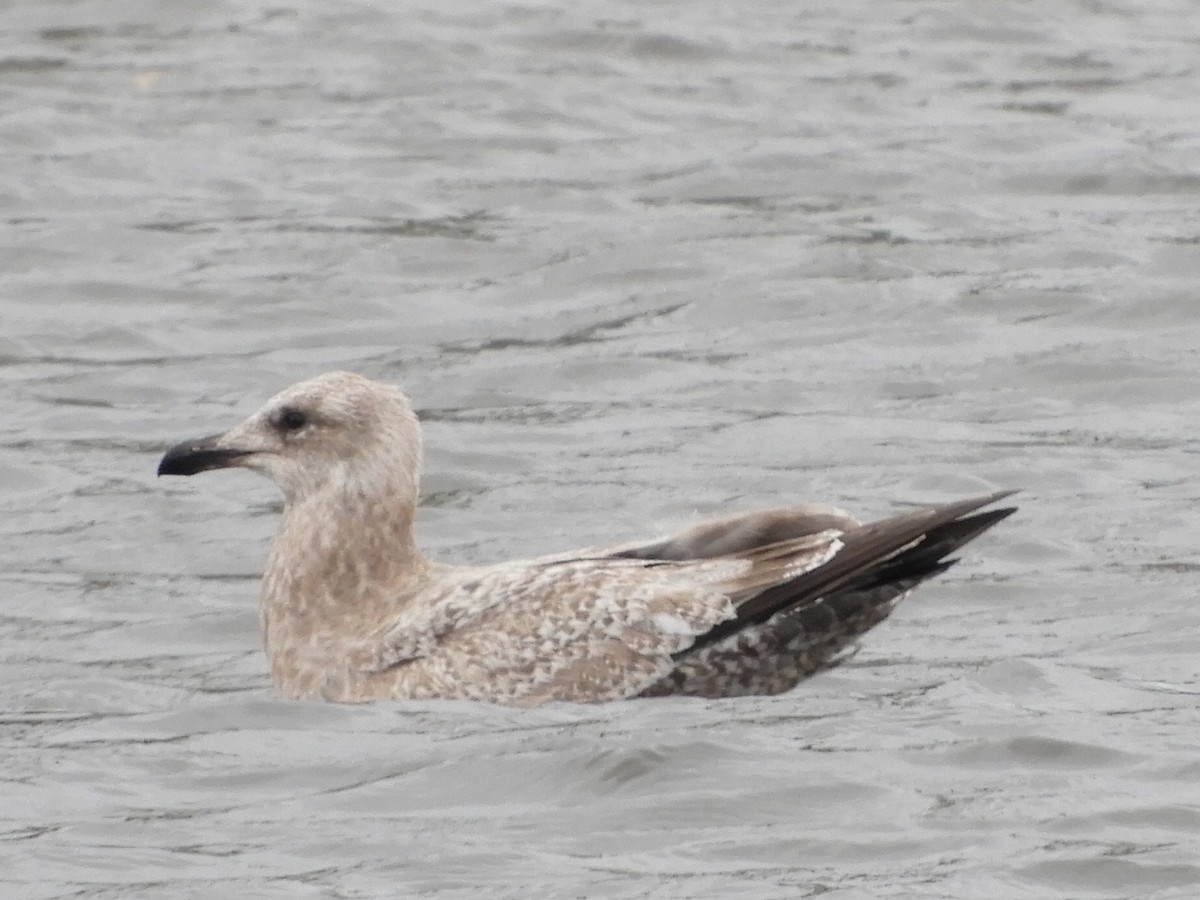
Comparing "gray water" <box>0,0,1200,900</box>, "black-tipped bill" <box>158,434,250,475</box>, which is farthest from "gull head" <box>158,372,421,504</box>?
"gray water" <box>0,0,1200,900</box>

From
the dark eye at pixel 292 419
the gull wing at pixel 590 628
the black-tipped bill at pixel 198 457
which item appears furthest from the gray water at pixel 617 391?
the dark eye at pixel 292 419

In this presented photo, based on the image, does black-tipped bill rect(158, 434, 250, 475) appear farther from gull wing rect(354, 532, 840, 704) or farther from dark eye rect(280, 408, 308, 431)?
gull wing rect(354, 532, 840, 704)

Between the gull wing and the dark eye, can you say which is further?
the dark eye

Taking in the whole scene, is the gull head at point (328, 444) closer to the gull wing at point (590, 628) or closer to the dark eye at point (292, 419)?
the dark eye at point (292, 419)

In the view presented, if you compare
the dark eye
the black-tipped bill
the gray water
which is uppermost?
the dark eye

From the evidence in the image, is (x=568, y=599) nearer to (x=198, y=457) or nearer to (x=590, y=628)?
(x=590, y=628)

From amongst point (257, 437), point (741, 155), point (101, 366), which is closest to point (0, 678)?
point (257, 437)

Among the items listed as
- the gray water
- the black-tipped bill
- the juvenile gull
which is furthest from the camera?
the black-tipped bill

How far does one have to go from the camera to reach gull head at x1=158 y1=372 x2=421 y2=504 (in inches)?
430

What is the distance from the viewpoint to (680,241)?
1745cm

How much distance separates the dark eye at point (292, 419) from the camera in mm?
10953

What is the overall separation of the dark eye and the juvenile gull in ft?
0.09

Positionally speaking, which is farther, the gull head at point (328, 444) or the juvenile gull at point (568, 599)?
the gull head at point (328, 444)

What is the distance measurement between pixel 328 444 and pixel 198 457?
17.3 inches
